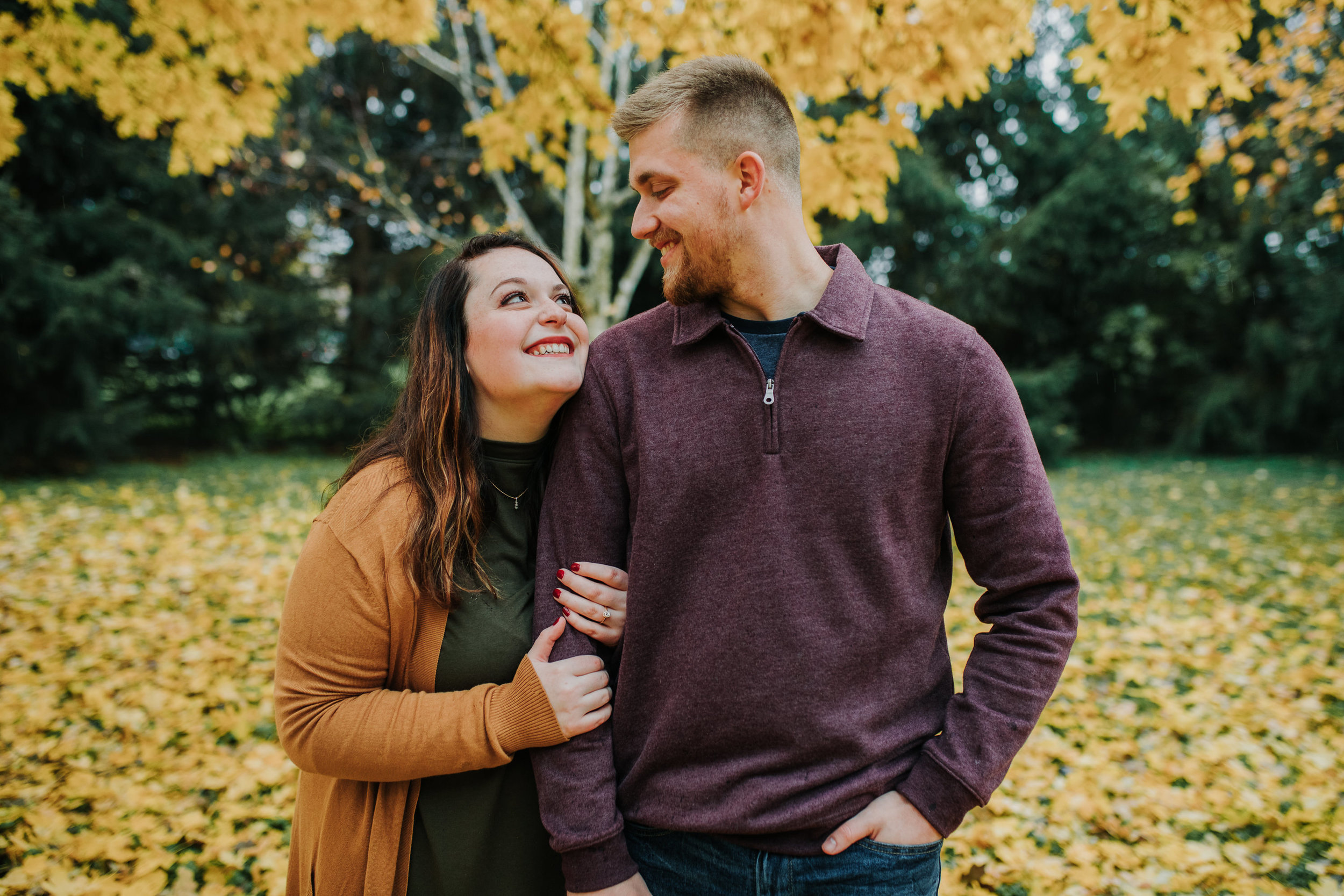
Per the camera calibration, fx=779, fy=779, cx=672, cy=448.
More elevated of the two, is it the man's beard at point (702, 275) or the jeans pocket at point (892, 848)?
the man's beard at point (702, 275)

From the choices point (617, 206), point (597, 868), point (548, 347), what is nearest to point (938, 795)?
point (597, 868)

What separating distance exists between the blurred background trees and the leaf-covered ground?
7.29 ft

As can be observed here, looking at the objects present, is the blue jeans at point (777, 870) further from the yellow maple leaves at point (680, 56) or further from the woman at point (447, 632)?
the yellow maple leaves at point (680, 56)

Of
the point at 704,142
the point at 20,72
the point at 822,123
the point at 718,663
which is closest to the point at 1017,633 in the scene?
the point at 718,663

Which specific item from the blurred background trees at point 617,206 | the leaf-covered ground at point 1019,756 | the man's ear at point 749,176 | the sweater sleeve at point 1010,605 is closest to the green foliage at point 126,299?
the blurred background trees at point 617,206

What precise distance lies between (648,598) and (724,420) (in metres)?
0.38

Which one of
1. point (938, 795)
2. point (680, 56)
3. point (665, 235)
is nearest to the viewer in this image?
point (938, 795)

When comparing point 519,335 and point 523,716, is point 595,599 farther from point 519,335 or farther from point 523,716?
point 519,335

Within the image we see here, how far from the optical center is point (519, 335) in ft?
5.68

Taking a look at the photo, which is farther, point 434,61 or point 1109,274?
point 1109,274

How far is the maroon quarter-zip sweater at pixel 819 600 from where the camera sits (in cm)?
145

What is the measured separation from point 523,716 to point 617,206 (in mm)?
9328

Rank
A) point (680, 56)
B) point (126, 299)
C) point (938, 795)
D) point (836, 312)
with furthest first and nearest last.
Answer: point (126, 299) < point (680, 56) < point (836, 312) < point (938, 795)

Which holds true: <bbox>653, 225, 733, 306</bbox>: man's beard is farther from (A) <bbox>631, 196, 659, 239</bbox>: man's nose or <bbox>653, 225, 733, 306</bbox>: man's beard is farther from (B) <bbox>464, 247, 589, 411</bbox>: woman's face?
(B) <bbox>464, 247, 589, 411</bbox>: woman's face
